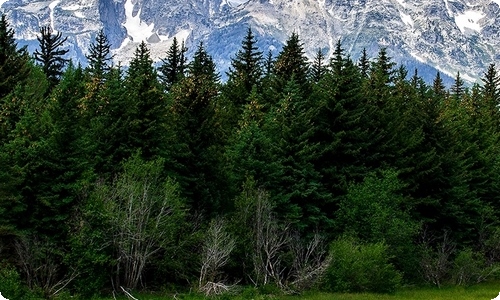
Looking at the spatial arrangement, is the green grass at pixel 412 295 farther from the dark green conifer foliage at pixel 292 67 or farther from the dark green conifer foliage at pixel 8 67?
the dark green conifer foliage at pixel 8 67

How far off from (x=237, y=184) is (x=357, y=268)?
9.74 metres

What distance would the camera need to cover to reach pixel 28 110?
3181 centimetres

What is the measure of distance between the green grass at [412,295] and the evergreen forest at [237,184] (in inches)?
33.3

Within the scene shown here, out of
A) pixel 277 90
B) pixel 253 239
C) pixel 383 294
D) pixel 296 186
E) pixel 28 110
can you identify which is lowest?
pixel 383 294

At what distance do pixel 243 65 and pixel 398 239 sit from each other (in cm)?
2594

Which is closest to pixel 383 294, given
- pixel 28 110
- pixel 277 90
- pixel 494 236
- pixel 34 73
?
pixel 494 236

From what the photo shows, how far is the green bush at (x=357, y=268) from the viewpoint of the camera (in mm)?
35250

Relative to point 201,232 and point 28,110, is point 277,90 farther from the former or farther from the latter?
point 28,110

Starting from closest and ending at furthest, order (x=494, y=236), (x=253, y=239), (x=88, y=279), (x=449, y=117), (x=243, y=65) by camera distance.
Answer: (x=88, y=279), (x=253, y=239), (x=494, y=236), (x=449, y=117), (x=243, y=65)

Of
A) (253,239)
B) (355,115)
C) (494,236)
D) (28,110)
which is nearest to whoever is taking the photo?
(28,110)

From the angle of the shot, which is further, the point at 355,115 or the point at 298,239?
the point at 355,115

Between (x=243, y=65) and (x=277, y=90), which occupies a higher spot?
(x=243, y=65)

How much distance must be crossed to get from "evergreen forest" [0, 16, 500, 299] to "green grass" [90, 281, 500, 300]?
0.84 meters

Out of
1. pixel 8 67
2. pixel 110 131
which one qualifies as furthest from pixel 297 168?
pixel 8 67
